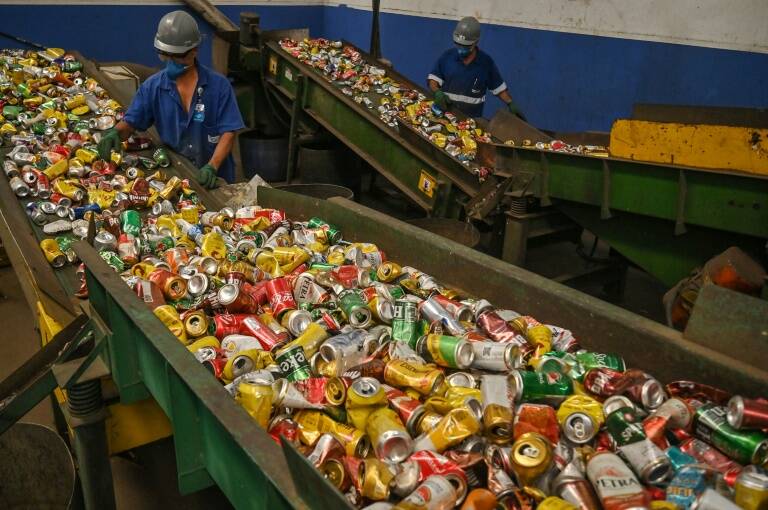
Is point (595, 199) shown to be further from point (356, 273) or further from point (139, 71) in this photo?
point (139, 71)

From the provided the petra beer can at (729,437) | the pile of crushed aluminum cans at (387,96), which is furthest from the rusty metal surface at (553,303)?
the pile of crushed aluminum cans at (387,96)

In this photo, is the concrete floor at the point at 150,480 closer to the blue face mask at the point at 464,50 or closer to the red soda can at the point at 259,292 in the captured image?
the red soda can at the point at 259,292

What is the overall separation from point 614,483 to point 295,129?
619 centimetres

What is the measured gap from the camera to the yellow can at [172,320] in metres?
2.41

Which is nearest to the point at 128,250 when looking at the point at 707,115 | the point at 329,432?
the point at 329,432

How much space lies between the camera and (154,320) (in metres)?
2.13

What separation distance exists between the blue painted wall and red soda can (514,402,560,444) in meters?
5.68

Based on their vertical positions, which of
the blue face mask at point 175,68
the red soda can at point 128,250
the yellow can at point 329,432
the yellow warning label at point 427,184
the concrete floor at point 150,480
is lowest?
the concrete floor at point 150,480

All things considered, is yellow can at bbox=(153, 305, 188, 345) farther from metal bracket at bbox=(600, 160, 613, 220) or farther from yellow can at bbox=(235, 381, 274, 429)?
metal bracket at bbox=(600, 160, 613, 220)

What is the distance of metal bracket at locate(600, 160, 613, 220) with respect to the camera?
429cm

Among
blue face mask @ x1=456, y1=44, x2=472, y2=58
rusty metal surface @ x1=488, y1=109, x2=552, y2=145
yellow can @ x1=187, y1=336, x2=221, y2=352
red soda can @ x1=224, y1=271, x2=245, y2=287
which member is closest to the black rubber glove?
red soda can @ x1=224, y1=271, x2=245, y2=287

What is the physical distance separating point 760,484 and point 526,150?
11.6ft

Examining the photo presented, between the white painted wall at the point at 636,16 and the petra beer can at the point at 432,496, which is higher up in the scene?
the white painted wall at the point at 636,16

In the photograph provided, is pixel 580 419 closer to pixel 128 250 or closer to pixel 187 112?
pixel 128 250
